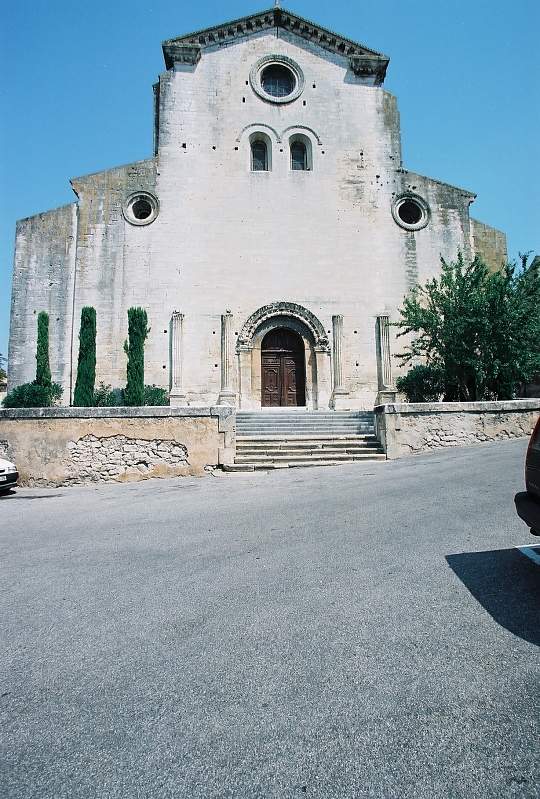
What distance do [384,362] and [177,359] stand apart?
25.4 feet

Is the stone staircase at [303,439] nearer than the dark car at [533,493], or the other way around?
the dark car at [533,493]

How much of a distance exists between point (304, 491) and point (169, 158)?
16.1m

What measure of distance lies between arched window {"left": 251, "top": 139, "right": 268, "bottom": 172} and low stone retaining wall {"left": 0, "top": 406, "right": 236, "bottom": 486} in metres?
13.5

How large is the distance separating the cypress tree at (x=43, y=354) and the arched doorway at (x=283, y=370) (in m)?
7.69

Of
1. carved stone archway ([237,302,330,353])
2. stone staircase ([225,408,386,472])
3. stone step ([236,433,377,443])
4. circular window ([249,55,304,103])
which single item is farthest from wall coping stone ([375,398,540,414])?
circular window ([249,55,304,103])

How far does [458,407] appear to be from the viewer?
11250 mm

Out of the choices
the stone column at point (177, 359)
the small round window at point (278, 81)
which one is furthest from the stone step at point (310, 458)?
the small round window at point (278, 81)

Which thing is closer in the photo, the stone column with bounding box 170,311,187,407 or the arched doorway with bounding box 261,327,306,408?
the stone column with bounding box 170,311,187,407

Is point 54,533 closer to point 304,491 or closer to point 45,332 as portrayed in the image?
point 304,491

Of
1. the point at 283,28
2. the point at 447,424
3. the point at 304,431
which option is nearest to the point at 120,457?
the point at 304,431

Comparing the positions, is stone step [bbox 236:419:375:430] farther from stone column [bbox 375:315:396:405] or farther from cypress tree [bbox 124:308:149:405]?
cypress tree [bbox 124:308:149:405]

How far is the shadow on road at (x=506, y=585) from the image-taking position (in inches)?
103

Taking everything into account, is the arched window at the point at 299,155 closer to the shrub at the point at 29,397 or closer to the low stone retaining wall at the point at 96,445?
the shrub at the point at 29,397

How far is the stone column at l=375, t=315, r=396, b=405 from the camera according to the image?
17.4 meters
